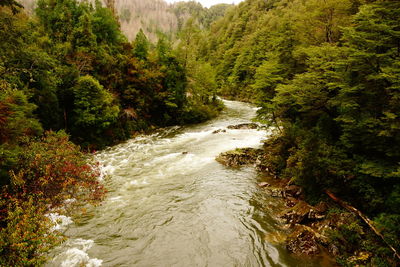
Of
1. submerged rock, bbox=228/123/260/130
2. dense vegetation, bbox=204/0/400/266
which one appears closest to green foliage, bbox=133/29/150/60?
submerged rock, bbox=228/123/260/130

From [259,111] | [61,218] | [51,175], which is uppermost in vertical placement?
[259,111]

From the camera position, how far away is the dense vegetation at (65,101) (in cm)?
825

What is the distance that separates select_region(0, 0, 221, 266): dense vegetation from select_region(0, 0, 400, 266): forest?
0.30ft

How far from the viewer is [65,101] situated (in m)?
19.5

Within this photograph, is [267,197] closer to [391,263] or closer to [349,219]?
[349,219]

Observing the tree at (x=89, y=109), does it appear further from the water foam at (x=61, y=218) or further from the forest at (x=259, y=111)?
the water foam at (x=61, y=218)

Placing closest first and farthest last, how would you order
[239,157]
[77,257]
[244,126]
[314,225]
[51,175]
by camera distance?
[77,257]
[314,225]
[51,175]
[239,157]
[244,126]

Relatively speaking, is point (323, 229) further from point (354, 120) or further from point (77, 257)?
point (77, 257)

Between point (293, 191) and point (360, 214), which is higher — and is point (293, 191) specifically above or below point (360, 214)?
below

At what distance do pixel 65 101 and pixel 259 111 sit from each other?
54.6ft

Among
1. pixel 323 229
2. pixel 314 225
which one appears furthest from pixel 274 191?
pixel 323 229

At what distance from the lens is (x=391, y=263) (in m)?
6.96

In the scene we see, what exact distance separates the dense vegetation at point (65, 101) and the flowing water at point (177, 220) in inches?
64.7

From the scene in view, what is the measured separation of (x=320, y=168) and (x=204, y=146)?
12321 mm
